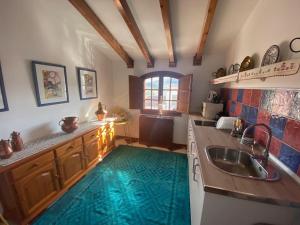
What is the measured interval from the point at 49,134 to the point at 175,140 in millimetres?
2579

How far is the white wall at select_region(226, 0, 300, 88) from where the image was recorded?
1154 mm

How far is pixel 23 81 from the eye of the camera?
1.80m

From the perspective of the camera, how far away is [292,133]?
1.06 m

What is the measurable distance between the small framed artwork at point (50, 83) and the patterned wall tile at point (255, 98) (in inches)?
109

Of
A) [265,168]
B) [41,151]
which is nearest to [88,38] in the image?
[41,151]

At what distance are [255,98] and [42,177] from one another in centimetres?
268

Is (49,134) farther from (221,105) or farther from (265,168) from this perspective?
(221,105)

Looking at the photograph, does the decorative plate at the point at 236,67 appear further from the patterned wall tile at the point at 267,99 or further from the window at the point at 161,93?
the window at the point at 161,93

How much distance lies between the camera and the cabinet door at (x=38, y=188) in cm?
149

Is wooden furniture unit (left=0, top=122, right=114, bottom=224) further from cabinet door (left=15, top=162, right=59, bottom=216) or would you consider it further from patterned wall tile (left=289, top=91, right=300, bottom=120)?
patterned wall tile (left=289, top=91, right=300, bottom=120)

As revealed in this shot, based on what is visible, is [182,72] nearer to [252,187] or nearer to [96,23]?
[96,23]

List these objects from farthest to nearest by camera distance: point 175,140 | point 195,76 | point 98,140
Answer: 1. point 175,140
2. point 195,76
3. point 98,140

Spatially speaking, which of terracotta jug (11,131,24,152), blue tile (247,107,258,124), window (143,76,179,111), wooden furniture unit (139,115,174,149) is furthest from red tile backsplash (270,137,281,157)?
terracotta jug (11,131,24,152)

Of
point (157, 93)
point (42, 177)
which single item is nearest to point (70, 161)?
point (42, 177)
